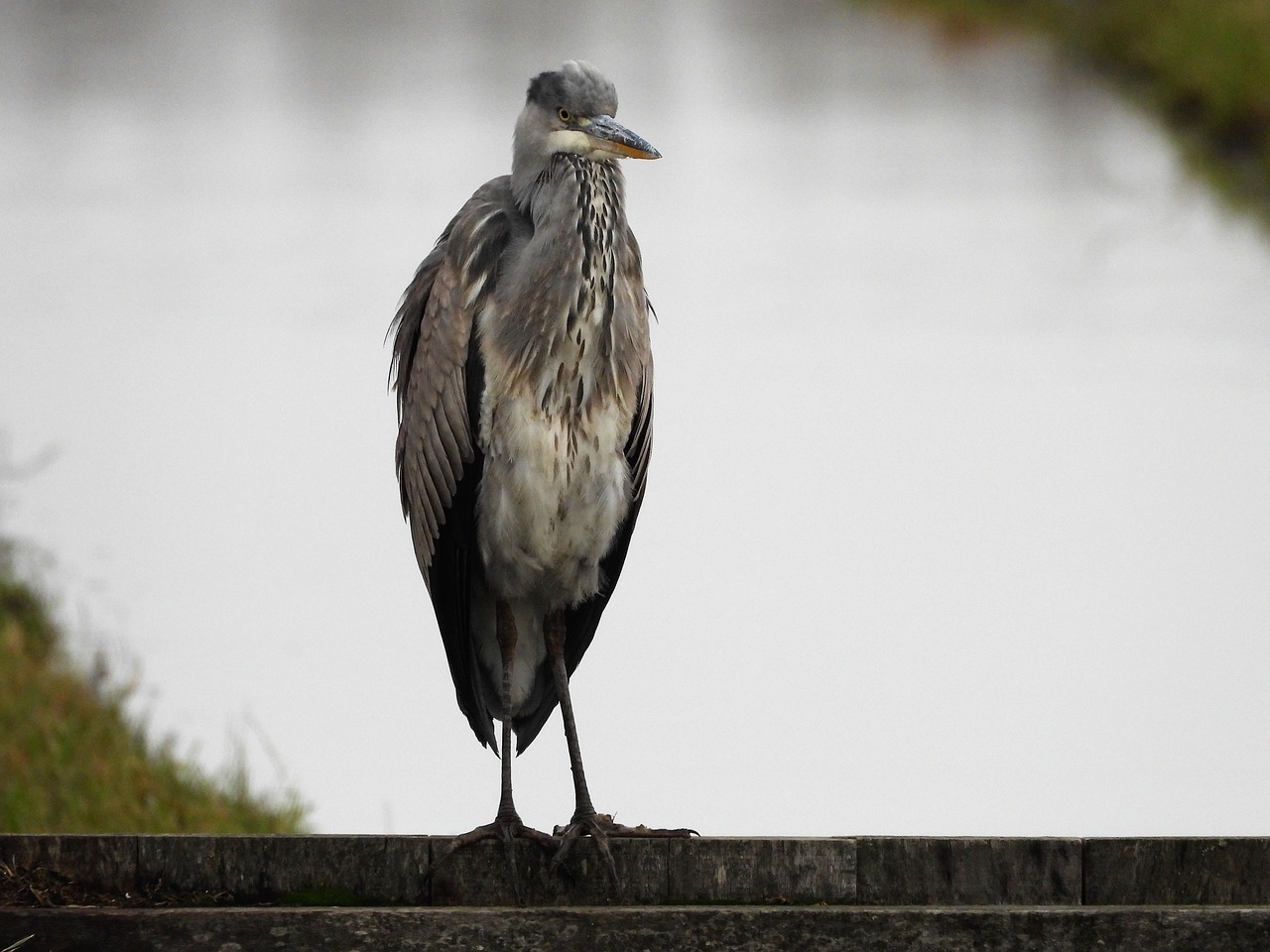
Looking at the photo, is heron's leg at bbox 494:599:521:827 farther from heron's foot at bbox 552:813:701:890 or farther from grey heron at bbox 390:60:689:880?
heron's foot at bbox 552:813:701:890

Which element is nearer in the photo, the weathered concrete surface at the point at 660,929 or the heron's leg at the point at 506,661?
the weathered concrete surface at the point at 660,929

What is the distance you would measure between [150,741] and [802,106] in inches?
656

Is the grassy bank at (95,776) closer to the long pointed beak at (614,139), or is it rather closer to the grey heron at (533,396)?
the grey heron at (533,396)

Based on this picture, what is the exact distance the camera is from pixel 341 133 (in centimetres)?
2123

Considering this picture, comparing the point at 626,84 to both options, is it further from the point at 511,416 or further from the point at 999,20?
the point at 511,416

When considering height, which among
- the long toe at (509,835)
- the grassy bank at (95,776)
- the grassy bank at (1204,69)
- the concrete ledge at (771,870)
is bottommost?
the concrete ledge at (771,870)

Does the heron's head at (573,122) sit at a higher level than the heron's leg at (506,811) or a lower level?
higher

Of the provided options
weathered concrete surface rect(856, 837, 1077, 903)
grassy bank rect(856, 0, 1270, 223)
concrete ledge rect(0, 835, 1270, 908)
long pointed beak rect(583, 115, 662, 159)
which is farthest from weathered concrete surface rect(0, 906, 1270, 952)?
grassy bank rect(856, 0, 1270, 223)

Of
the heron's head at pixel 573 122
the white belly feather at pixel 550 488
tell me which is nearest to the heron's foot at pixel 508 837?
the white belly feather at pixel 550 488

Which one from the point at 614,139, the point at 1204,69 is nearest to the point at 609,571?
the point at 614,139

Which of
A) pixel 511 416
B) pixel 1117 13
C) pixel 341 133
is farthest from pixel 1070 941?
pixel 341 133

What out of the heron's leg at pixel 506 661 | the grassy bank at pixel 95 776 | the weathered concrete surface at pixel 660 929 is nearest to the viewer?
the weathered concrete surface at pixel 660 929

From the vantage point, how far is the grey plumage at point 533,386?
4.16 m

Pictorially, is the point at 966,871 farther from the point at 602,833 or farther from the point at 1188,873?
the point at 602,833
